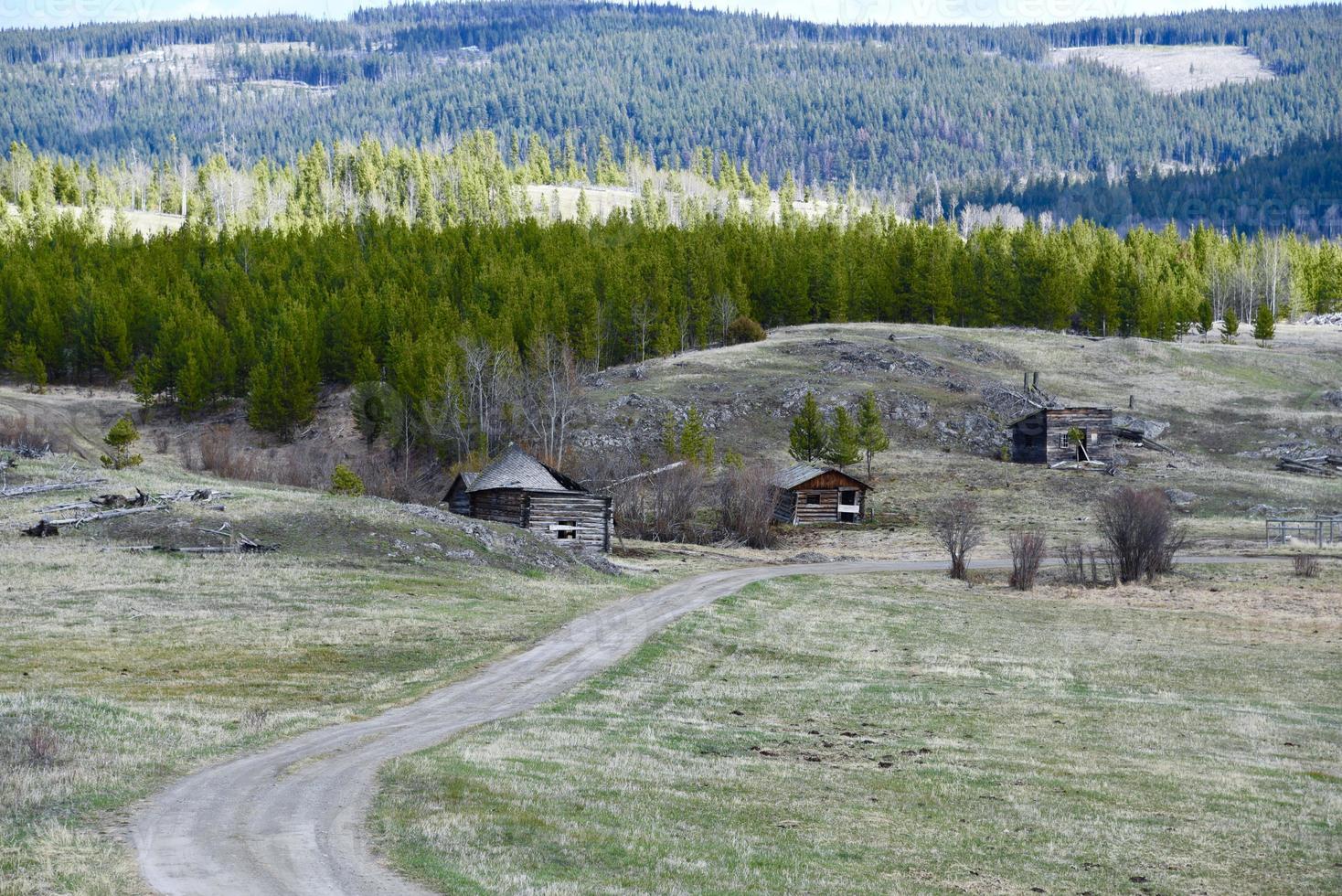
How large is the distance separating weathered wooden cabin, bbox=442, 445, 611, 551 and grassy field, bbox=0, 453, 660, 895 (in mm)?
8637

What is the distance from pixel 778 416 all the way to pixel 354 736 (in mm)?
73909

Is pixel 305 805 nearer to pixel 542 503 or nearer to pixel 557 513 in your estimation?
pixel 542 503

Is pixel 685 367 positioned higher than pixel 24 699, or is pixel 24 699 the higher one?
pixel 685 367

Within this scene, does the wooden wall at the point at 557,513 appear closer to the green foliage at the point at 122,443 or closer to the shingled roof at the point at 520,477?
the shingled roof at the point at 520,477

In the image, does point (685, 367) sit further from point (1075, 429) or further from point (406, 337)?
point (1075, 429)

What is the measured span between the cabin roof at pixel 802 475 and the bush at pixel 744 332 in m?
43.6

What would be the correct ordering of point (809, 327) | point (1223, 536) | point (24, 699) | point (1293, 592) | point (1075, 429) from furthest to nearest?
1. point (809, 327)
2. point (1075, 429)
3. point (1223, 536)
4. point (1293, 592)
5. point (24, 699)

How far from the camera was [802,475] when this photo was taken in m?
76.5

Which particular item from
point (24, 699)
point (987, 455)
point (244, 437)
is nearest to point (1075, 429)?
point (987, 455)

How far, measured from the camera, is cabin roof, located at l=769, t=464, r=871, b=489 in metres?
75.8

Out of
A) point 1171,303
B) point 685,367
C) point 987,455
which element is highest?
point 1171,303

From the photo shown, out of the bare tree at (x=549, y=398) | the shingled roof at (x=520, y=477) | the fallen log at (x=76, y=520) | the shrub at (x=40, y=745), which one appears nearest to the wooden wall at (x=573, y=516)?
the shingled roof at (x=520, y=477)

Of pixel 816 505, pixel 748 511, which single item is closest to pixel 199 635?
pixel 748 511

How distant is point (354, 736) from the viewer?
2345 cm
